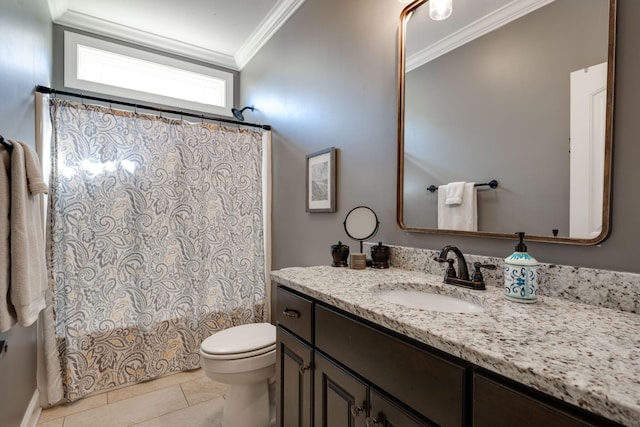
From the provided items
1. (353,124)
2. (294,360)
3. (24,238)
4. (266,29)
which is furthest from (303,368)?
(266,29)

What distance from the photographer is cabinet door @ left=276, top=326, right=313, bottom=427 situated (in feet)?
3.56

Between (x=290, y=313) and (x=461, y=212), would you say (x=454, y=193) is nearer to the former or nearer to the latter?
(x=461, y=212)

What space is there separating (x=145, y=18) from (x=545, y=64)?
2828 millimetres

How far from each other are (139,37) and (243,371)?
287 cm

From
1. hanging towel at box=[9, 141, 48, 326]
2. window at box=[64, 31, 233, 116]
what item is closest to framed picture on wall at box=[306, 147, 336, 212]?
hanging towel at box=[9, 141, 48, 326]

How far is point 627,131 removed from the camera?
796 millimetres

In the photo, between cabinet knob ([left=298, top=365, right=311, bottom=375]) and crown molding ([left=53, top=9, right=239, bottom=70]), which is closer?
cabinet knob ([left=298, top=365, right=311, bottom=375])

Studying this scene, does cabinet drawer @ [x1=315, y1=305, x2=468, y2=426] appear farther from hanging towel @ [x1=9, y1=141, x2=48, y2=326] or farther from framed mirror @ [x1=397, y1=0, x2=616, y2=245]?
hanging towel @ [x1=9, y1=141, x2=48, y2=326]

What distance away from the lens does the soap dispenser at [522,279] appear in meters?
0.85

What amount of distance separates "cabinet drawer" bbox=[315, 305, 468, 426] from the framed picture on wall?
3.10 feet

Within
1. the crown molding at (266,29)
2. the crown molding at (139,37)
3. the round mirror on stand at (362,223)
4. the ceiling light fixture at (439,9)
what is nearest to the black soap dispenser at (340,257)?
the round mirror on stand at (362,223)

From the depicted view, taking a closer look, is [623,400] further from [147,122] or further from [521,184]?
[147,122]

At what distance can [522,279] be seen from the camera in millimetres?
858

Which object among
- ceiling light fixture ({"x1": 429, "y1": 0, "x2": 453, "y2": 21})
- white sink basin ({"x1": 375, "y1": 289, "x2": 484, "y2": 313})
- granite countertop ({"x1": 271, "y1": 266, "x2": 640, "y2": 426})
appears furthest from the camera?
ceiling light fixture ({"x1": 429, "y1": 0, "x2": 453, "y2": 21})
